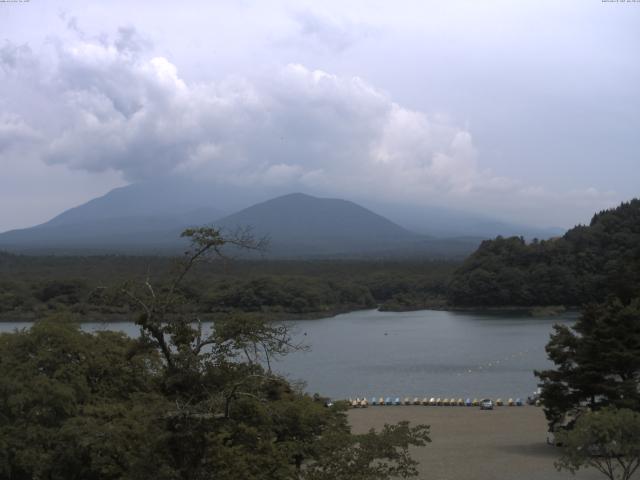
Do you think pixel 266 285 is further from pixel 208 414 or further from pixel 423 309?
pixel 208 414

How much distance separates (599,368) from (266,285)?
122ft

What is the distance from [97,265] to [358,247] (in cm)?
9572

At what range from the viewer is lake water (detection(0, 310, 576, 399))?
23922 mm

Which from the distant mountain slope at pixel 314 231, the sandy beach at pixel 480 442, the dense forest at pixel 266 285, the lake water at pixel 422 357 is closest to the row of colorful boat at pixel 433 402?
the sandy beach at pixel 480 442

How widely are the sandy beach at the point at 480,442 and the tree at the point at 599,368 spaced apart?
982 millimetres

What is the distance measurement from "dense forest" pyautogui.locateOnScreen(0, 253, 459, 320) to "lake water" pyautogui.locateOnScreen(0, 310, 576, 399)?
3343 millimetres

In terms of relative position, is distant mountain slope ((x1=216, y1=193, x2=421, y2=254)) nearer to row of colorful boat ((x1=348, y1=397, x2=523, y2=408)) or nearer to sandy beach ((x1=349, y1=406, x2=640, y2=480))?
row of colorful boat ((x1=348, y1=397, x2=523, y2=408))

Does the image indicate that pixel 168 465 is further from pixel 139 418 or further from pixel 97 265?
pixel 97 265

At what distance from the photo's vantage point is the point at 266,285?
163 ft

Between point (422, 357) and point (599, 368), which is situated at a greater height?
point (599, 368)

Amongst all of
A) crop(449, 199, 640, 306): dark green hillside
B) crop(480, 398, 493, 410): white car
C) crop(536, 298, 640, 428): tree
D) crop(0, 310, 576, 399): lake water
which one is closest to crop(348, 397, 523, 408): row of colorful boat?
crop(480, 398, 493, 410): white car

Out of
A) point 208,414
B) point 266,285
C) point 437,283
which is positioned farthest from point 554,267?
point 208,414

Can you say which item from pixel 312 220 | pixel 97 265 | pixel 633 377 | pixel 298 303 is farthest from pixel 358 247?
pixel 633 377

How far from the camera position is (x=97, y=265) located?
6438 centimetres
